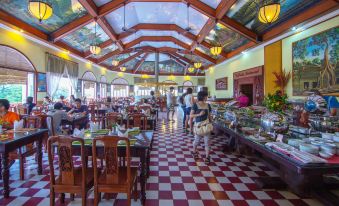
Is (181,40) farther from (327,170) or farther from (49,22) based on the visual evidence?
(327,170)

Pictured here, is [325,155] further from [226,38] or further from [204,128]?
[226,38]

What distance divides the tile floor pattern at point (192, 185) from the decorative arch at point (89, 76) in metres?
9.55

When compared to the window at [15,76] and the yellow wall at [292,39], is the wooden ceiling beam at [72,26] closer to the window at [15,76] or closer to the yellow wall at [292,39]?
the window at [15,76]

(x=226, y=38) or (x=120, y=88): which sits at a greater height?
(x=226, y=38)

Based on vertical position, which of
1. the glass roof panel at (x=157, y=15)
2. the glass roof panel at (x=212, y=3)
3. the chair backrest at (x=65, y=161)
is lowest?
the chair backrest at (x=65, y=161)

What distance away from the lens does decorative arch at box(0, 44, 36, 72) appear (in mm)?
6395

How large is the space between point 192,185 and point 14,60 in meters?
7.21

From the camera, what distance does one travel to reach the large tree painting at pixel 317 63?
480cm

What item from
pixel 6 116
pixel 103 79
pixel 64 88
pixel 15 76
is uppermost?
pixel 103 79

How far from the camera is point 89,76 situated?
553 inches

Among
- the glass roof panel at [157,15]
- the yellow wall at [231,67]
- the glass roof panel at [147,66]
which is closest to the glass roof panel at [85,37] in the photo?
the glass roof panel at [157,15]

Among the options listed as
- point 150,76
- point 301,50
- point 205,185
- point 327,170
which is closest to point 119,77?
point 150,76

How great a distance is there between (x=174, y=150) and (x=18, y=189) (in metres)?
3.21

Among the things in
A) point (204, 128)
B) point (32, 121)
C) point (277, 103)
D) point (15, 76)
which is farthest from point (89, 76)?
point (277, 103)
